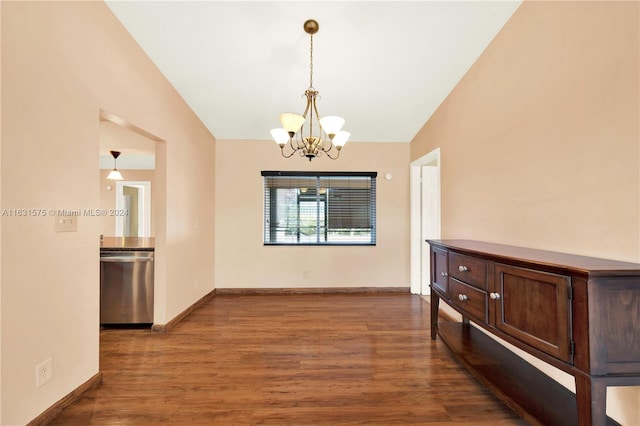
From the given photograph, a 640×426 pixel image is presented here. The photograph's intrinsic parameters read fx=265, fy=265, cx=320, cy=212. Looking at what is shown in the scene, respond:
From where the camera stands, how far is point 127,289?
2.92 meters

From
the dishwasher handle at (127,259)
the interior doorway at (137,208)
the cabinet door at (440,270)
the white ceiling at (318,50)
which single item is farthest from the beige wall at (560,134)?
the interior doorway at (137,208)

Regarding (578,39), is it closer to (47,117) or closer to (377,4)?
(377,4)

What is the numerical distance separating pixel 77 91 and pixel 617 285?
3.24 metres

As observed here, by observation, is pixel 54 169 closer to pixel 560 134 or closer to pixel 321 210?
pixel 321 210

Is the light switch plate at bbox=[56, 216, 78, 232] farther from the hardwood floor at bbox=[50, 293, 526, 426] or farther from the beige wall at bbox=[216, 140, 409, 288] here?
the beige wall at bbox=[216, 140, 409, 288]

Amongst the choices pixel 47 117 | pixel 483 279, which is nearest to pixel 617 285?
pixel 483 279

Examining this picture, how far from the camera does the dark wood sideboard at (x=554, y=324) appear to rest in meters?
1.14

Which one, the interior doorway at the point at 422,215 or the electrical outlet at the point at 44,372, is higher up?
the interior doorway at the point at 422,215

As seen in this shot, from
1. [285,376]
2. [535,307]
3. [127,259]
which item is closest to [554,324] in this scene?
[535,307]

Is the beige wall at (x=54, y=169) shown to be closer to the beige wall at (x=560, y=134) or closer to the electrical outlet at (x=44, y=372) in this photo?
the electrical outlet at (x=44, y=372)

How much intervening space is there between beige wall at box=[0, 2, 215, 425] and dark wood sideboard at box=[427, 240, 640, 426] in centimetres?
275

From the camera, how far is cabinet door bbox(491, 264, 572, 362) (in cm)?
A: 124

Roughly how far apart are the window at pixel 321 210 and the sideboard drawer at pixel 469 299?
2.16m

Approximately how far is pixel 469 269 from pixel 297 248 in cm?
275
